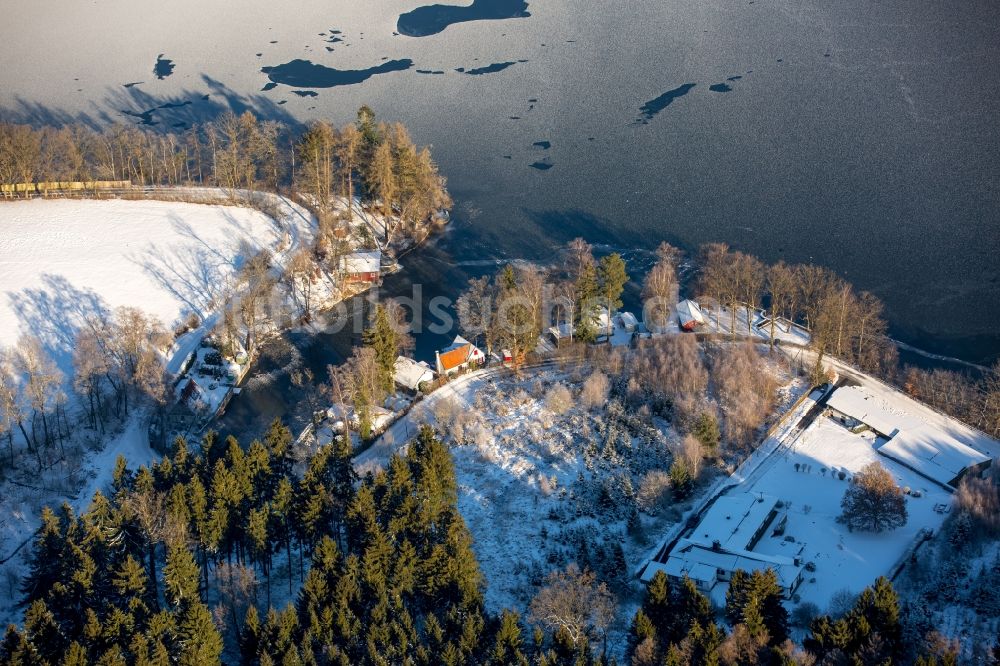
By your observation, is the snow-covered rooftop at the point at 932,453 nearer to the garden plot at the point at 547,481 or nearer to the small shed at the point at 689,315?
the garden plot at the point at 547,481

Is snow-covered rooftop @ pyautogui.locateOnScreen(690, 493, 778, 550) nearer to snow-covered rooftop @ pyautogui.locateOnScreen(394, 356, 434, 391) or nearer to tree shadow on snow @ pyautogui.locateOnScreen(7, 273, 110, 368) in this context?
snow-covered rooftop @ pyautogui.locateOnScreen(394, 356, 434, 391)

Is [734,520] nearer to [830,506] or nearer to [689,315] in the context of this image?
[830,506]

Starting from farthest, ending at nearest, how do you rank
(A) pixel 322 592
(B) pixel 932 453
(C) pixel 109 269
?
(C) pixel 109 269
(B) pixel 932 453
(A) pixel 322 592

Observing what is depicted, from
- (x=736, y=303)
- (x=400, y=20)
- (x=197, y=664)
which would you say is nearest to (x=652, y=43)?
(x=400, y=20)

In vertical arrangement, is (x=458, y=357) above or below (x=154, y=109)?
below

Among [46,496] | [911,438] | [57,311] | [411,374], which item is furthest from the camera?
[57,311]

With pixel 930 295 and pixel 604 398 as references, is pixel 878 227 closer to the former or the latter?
pixel 930 295

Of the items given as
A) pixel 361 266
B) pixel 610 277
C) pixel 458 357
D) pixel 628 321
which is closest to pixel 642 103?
pixel 361 266
